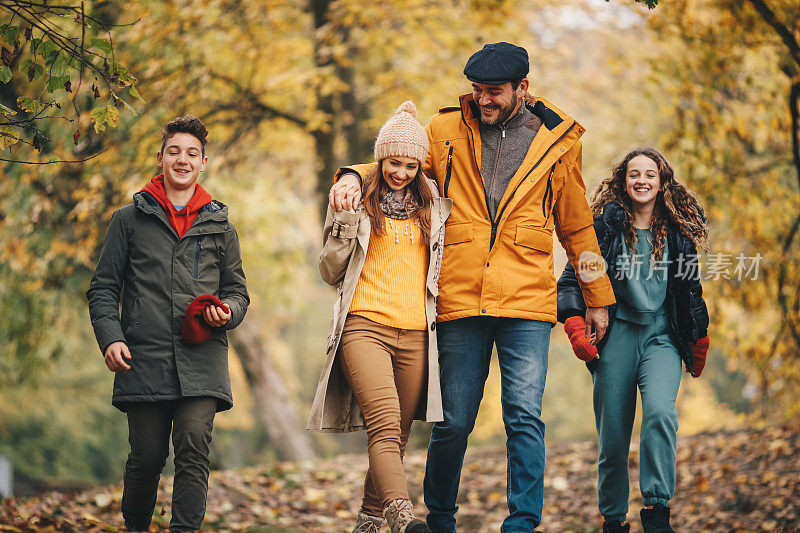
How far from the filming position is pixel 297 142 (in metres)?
14.2

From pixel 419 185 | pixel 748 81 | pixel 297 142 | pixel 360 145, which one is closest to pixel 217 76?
pixel 360 145

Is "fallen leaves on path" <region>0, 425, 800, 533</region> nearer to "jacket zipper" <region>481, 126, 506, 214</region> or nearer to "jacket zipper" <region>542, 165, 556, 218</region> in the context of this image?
"jacket zipper" <region>542, 165, 556, 218</region>

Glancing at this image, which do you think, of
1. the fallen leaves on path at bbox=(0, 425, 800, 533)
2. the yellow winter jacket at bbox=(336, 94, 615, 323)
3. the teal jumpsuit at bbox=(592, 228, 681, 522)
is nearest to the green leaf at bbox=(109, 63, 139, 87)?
the yellow winter jacket at bbox=(336, 94, 615, 323)

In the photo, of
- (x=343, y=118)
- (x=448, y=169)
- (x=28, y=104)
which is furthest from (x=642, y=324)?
(x=343, y=118)

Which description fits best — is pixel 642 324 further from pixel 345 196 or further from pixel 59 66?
pixel 59 66

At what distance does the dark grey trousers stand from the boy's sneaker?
237 centimetres

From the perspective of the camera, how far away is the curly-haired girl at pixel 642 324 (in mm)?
4840

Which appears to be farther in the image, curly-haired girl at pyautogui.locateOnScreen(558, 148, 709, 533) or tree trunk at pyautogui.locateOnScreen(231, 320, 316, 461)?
tree trunk at pyautogui.locateOnScreen(231, 320, 316, 461)

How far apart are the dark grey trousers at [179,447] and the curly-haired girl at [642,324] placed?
2.09 m

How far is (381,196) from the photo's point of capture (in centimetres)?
464

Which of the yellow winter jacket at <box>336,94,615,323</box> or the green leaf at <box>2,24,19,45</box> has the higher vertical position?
the green leaf at <box>2,24,19,45</box>

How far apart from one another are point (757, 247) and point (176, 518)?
9.30 metres

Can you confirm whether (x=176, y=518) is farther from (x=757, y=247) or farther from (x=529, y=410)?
(x=757, y=247)

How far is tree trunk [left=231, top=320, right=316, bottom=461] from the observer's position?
15.2m
